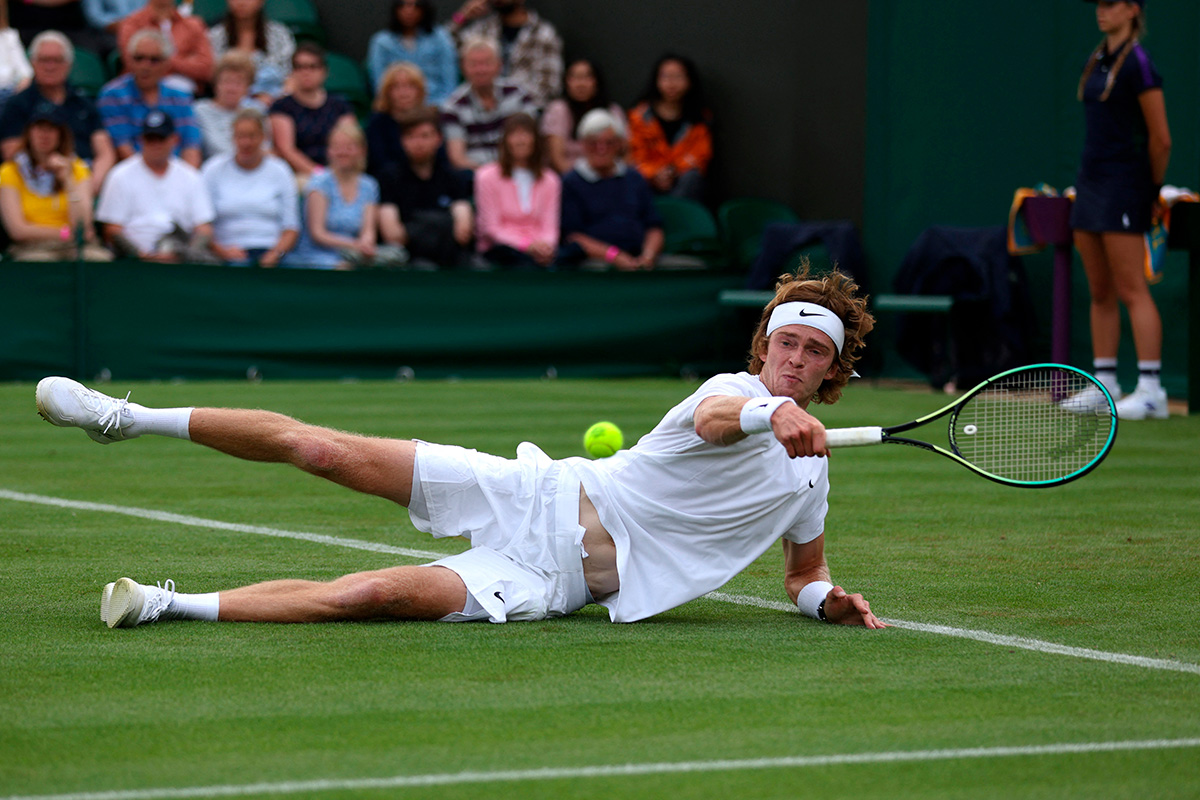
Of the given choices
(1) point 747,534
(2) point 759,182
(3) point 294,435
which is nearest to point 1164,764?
(1) point 747,534

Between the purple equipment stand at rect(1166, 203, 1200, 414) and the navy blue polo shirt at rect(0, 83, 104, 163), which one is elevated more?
the navy blue polo shirt at rect(0, 83, 104, 163)

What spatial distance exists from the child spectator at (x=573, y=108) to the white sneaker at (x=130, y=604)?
39.2 feet

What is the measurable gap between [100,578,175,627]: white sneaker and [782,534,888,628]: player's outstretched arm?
178 cm

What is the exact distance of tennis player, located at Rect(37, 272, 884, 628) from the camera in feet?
14.6

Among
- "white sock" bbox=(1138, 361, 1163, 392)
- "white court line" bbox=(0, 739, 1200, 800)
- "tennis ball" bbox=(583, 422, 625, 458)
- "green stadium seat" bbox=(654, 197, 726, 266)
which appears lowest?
"white sock" bbox=(1138, 361, 1163, 392)

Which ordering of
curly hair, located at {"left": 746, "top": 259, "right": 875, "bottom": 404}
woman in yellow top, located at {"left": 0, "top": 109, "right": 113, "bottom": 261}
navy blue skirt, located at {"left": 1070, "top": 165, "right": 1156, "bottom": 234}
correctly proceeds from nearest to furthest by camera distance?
1. curly hair, located at {"left": 746, "top": 259, "right": 875, "bottom": 404}
2. navy blue skirt, located at {"left": 1070, "top": 165, "right": 1156, "bottom": 234}
3. woman in yellow top, located at {"left": 0, "top": 109, "right": 113, "bottom": 261}

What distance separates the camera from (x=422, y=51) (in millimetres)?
16094

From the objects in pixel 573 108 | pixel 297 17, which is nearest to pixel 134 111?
pixel 297 17

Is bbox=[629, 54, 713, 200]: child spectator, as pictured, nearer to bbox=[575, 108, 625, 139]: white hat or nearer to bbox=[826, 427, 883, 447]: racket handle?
bbox=[575, 108, 625, 139]: white hat

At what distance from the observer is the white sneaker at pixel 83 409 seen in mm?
4664

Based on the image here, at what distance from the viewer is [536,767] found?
122 inches

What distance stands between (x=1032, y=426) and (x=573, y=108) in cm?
1183

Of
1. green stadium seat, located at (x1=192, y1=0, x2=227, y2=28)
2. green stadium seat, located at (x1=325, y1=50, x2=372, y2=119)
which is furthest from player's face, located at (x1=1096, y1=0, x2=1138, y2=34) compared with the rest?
green stadium seat, located at (x1=192, y1=0, x2=227, y2=28)

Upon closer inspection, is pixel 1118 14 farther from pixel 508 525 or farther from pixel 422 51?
pixel 422 51
